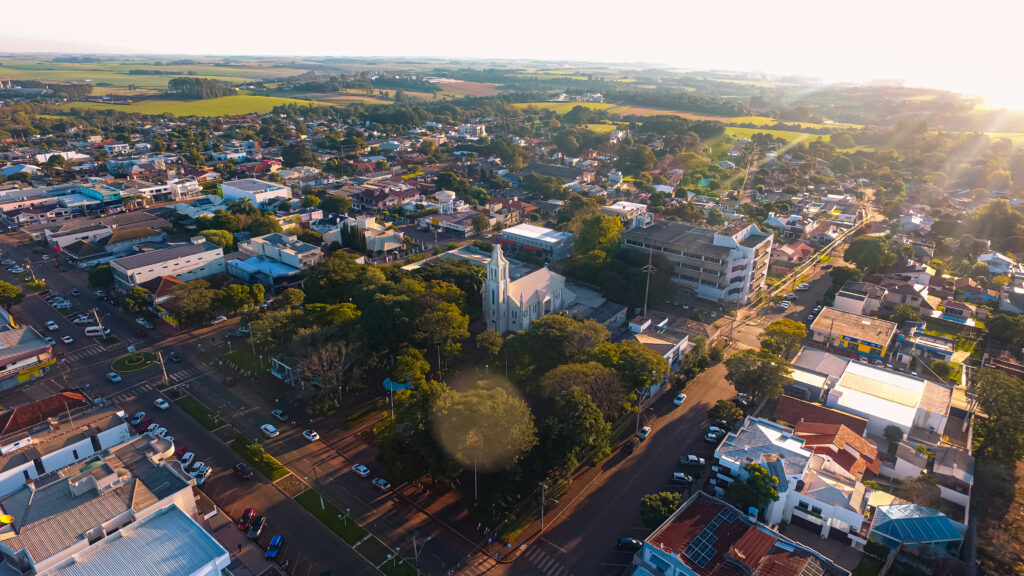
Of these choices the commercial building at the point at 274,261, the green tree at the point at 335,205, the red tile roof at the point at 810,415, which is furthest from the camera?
the green tree at the point at 335,205

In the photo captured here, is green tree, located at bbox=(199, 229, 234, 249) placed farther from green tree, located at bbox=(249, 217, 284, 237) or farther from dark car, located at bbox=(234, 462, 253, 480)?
dark car, located at bbox=(234, 462, 253, 480)

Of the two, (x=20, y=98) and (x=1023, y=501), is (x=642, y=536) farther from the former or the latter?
(x=20, y=98)

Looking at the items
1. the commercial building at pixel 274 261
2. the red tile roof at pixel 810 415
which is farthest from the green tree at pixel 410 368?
the red tile roof at pixel 810 415

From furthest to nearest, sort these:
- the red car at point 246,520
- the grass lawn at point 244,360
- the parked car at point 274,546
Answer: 1. the grass lawn at point 244,360
2. the red car at point 246,520
3. the parked car at point 274,546

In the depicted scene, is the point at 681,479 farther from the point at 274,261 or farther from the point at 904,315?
the point at 274,261

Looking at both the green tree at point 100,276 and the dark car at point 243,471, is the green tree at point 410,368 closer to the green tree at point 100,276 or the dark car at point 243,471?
the dark car at point 243,471
